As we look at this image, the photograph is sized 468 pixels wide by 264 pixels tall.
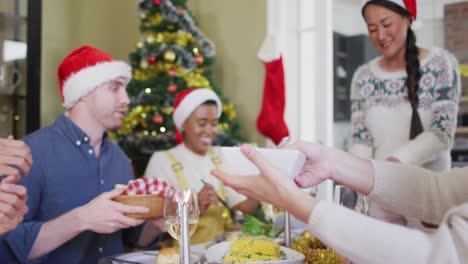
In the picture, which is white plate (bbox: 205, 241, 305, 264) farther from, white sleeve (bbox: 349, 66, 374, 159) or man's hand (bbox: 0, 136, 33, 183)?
white sleeve (bbox: 349, 66, 374, 159)

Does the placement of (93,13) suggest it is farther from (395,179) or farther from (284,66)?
(395,179)

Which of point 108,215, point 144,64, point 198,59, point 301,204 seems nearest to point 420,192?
point 301,204

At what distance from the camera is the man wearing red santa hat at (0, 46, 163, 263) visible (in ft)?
5.35

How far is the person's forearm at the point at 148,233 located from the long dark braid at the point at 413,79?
3.99 ft

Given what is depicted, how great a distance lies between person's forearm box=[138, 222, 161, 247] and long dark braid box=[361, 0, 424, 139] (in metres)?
1.22

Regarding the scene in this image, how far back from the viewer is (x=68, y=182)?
2.01 m

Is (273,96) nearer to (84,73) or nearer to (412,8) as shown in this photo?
(412,8)

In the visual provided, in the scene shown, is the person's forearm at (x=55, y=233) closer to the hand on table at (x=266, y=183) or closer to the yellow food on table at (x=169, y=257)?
the yellow food on table at (x=169, y=257)

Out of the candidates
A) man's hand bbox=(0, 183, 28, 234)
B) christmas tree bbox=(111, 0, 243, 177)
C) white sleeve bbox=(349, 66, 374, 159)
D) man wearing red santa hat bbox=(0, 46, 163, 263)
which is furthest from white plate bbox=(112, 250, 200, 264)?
christmas tree bbox=(111, 0, 243, 177)

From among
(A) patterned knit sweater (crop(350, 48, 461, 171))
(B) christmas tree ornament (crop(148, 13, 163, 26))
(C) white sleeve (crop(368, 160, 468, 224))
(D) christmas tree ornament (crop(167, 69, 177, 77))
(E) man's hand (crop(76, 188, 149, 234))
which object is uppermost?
(B) christmas tree ornament (crop(148, 13, 163, 26))

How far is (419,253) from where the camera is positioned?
84 centimetres

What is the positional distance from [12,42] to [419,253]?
10.7 feet

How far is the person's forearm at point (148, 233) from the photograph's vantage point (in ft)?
6.84

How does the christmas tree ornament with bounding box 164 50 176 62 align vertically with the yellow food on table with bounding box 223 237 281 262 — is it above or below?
above
